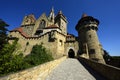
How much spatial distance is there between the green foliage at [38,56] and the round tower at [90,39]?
9.21 metres

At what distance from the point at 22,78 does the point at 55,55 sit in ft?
63.2

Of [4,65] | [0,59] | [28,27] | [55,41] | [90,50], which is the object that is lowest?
[4,65]

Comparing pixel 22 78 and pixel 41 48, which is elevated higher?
pixel 41 48

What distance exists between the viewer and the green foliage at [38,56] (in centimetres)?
1939

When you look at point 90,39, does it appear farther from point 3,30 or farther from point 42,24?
point 3,30

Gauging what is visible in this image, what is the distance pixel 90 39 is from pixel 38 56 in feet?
45.7

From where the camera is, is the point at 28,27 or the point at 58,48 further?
the point at 28,27

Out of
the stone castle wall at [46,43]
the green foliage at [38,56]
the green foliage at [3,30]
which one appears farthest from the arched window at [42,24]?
the green foliage at [3,30]

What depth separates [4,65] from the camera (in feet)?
47.2

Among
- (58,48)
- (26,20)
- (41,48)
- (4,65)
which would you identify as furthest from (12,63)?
(26,20)

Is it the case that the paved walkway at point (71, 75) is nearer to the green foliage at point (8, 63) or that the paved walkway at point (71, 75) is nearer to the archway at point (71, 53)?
the green foliage at point (8, 63)

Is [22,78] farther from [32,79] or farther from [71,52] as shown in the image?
[71,52]

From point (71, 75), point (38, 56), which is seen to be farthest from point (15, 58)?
point (71, 75)

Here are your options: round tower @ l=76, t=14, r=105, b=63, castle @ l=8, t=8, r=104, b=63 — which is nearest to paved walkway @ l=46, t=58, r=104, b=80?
castle @ l=8, t=8, r=104, b=63
